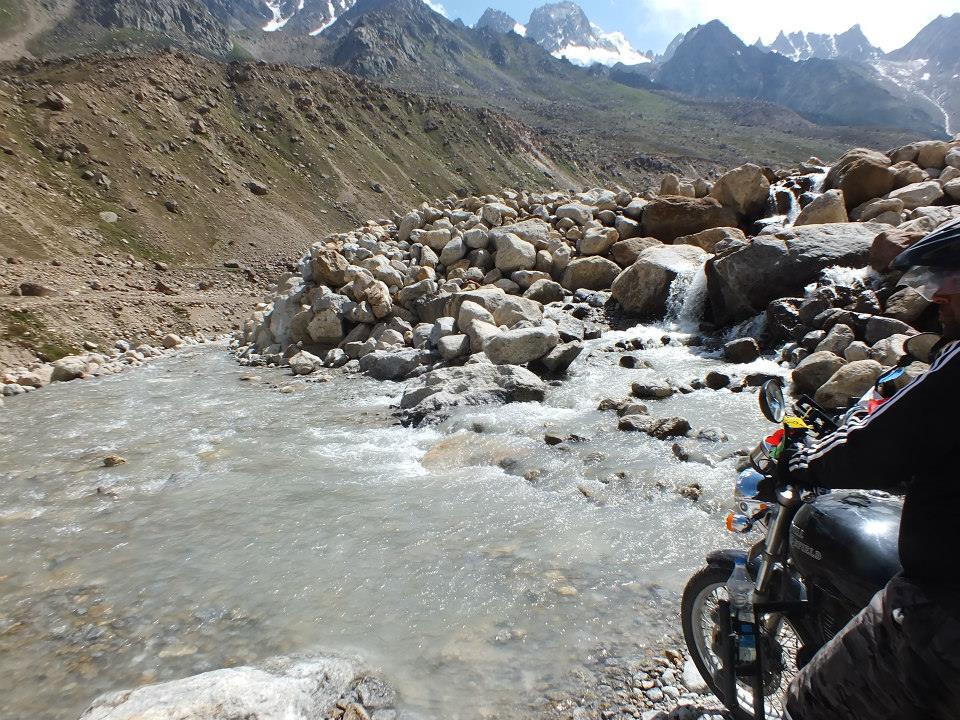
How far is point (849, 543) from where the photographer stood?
257 centimetres

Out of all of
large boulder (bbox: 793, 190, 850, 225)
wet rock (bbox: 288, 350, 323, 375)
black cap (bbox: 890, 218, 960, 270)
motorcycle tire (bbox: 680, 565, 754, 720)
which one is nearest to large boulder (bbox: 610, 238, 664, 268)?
large boulder (bbox: 793, 190, 850, 225)

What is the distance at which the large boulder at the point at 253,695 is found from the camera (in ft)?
12.0

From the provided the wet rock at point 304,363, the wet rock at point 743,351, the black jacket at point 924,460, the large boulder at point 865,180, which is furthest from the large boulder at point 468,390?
the large boulder at point 865,180

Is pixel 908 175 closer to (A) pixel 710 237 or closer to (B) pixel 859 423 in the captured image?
(A) pixel 710 237

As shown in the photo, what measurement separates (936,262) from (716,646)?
249 centimetres

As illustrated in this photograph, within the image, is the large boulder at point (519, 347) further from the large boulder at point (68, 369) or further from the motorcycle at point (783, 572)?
the large boulder at point (68, 369)

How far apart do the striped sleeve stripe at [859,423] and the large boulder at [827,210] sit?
15793mm

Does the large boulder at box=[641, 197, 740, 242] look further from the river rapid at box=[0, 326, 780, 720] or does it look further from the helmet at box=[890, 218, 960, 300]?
the helmet at box=[890, 218, 960, 300]

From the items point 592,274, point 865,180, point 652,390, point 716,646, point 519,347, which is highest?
point 865,180

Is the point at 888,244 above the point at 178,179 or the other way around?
the other way around

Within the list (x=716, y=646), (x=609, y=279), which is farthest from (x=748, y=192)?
(x=716, y=646)

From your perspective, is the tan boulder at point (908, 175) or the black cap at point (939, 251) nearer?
the black cap at point (939, 251)

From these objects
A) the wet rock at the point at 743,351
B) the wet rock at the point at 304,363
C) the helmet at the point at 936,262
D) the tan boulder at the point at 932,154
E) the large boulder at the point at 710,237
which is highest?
the tan boulder at the point at 932,154

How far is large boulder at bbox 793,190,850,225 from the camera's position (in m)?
15.8
